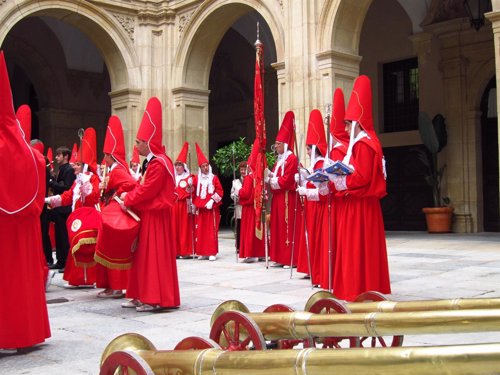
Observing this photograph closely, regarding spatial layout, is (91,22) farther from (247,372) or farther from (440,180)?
(247,372)

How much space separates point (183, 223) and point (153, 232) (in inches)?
233

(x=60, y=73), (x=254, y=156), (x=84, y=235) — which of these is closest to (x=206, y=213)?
(x=254, y=156)

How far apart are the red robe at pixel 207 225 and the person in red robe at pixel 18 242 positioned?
681 cm


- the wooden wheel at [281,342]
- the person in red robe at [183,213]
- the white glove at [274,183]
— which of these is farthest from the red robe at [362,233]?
the person in red robe at [183,213]

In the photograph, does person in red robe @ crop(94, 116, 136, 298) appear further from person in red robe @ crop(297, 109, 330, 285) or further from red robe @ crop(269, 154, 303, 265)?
red robe @ crop(269, 154, 303, 265)

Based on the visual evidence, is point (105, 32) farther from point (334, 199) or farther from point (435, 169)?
point (334, 199)

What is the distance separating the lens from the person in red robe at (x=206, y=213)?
1154 centimetres

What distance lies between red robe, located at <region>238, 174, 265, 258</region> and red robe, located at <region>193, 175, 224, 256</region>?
2.47 feet

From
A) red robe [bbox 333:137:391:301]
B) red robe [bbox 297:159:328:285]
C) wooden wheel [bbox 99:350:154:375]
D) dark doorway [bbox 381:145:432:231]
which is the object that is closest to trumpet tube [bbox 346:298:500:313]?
wooden wheel [bbox 99:350:154:375]

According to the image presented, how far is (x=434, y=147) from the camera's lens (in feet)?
51.3

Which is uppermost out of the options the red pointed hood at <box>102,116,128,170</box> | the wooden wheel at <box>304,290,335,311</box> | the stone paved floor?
the red pointed hood at <box>102,116,128,170</box>

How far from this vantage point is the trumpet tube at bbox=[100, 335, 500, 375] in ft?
7.21

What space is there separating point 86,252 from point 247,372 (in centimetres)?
505

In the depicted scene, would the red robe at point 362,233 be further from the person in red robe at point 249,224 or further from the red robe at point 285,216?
the person in red robe at point 249,224
